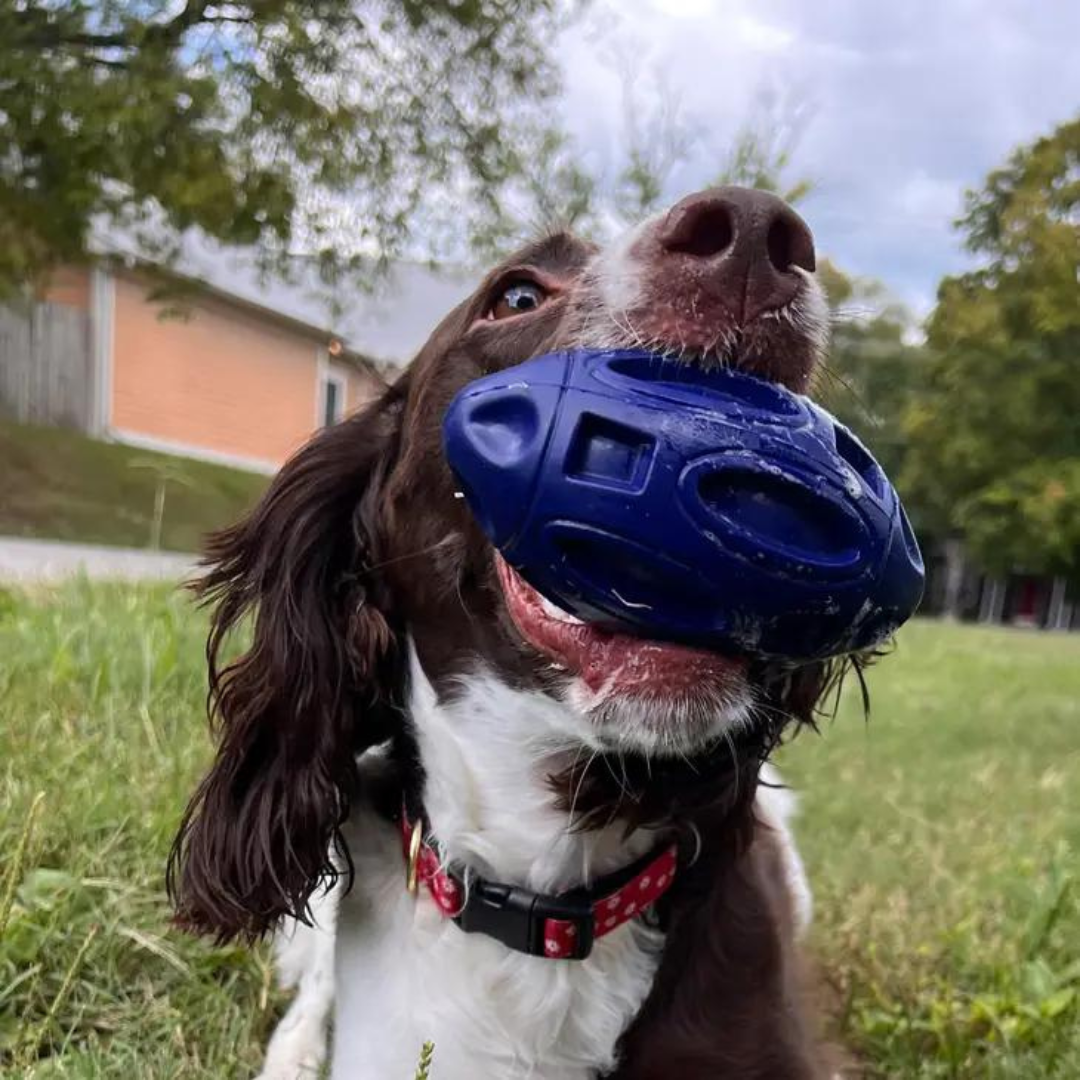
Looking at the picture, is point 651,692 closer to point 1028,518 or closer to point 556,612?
point 556,612

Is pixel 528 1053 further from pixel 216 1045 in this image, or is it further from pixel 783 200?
pixel 783 200

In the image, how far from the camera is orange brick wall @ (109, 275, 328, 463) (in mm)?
17125

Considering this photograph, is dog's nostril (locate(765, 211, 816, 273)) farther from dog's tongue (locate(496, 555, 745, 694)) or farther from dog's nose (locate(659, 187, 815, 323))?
dog's tongue (locate(496, 555, 745, 694))

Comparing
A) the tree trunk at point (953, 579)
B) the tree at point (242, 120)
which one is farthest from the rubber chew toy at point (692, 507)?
the tree trunk at point (953, 579)

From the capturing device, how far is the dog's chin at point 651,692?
4.67 feet

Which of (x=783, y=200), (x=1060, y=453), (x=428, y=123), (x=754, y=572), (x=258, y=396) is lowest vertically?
(x=258, y=396)

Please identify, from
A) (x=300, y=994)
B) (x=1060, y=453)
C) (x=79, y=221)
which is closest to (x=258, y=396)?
(x=79, y=221)

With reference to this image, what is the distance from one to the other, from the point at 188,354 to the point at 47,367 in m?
2.50

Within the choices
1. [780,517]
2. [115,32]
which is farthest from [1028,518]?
[780,517]

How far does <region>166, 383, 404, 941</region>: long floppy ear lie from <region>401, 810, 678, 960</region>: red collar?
0.79 feet

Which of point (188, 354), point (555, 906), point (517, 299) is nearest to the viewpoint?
point (555, 906)

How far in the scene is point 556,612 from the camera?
1578 millimetres

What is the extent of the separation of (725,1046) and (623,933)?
0.21 meters

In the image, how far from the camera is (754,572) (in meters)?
1.24
